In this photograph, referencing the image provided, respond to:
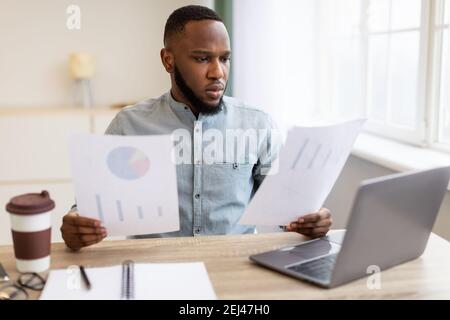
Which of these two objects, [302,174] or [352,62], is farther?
[352,62]

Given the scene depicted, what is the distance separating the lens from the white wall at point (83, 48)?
3529 mm

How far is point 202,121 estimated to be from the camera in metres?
1.60

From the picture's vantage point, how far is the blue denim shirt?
1.56 meters

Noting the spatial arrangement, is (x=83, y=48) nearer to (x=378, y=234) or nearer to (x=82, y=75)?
(x=82, y=75)

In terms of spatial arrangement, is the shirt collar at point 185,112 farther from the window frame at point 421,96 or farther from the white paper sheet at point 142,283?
the window frame at point 421,96

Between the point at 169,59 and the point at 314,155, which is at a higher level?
the point at 169,59

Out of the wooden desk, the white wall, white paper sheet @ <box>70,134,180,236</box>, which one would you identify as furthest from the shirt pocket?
the white wall

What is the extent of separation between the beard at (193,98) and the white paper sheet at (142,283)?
0.55 meters

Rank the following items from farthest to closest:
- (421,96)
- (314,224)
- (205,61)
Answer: (421,96), (205,61), (314,224)

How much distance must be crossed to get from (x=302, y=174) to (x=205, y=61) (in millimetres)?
486

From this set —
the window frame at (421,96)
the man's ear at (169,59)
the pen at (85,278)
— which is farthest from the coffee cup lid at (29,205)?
the window frame at (421,96)

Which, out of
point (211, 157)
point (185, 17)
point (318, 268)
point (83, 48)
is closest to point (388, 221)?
point (318, 268)

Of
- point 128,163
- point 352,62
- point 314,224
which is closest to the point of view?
point 128,163
